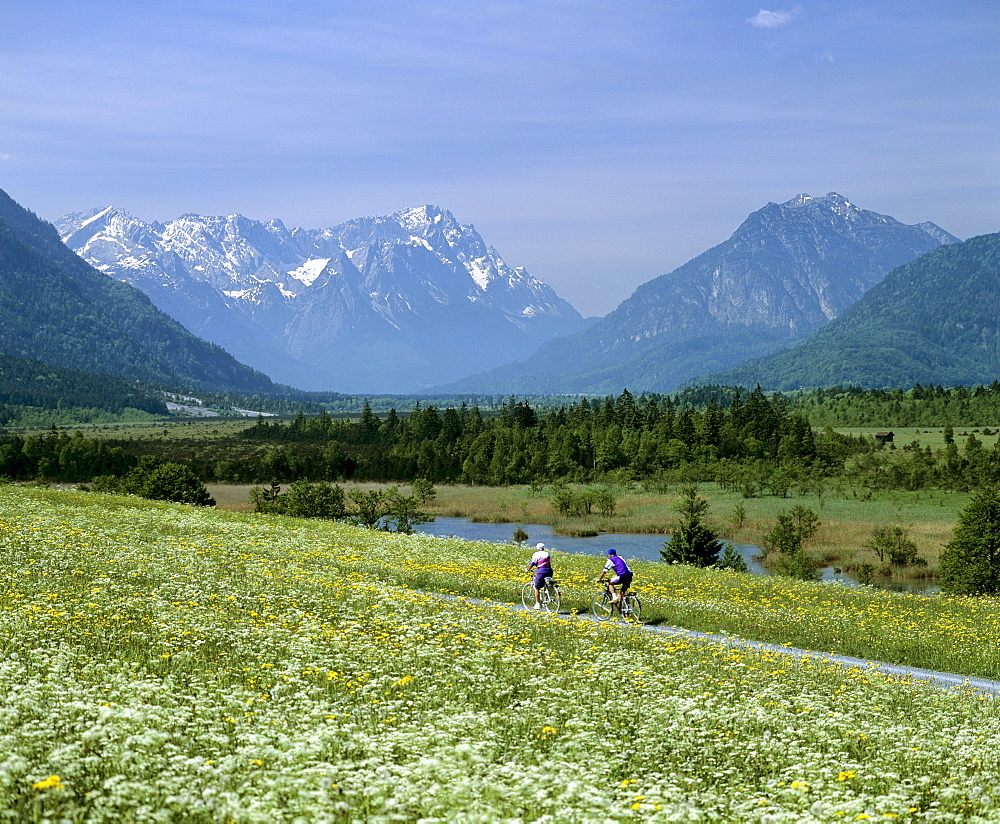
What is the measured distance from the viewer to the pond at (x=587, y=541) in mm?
66062

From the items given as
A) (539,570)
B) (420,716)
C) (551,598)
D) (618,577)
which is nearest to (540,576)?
(539,570)

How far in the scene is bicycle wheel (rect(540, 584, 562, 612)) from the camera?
1083 inches

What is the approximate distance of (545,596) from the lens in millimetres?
27484

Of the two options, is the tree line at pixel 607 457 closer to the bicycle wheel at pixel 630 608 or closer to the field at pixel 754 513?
the field at pixel 754 513

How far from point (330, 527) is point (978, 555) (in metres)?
34.9

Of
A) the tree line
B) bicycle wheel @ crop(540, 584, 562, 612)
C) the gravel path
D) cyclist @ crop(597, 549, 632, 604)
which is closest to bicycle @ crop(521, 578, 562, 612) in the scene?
bicycle wheel @ crop(540, 584, 562, 612)

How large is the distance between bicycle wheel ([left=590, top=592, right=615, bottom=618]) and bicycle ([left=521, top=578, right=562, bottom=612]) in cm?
116

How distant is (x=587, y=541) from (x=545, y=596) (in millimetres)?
54181

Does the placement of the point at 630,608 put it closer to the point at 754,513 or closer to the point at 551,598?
the point at 551,598

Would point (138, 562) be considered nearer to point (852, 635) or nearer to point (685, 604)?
point (685, 604)

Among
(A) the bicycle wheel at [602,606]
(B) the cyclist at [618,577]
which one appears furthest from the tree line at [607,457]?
(B) the cyclist at [618,577]

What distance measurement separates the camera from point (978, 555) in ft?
159

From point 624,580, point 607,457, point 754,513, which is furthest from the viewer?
point 607,457

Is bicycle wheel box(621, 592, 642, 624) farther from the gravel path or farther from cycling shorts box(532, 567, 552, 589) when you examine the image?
cycling shorts box(532, 567, 552, 589)
